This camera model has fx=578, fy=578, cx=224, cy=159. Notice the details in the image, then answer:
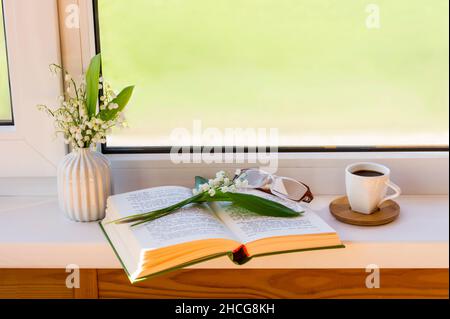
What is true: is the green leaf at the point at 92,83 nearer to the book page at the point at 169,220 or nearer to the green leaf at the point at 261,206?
the book page at the point at 169,220

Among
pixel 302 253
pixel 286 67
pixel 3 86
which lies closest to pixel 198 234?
pixel 302 253

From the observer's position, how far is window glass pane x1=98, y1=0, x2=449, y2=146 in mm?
1215

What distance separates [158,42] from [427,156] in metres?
0.62

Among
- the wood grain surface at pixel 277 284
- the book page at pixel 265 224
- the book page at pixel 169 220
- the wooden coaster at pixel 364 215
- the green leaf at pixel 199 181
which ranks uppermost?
the green leaf at pixel 199 181

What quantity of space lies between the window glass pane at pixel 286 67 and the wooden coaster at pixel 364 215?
0.17 meters

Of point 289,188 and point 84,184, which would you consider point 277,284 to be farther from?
point 84,184

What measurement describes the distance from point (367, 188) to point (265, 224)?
22 centimetres

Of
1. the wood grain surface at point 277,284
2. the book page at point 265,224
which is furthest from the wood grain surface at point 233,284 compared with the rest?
the book page at point 265,224

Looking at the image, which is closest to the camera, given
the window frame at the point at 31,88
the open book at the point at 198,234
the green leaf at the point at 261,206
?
the open book at the point at 198,234

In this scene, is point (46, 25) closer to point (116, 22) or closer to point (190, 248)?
point (116, 22)

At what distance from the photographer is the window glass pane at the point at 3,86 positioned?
47.2 inches

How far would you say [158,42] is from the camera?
1242mm

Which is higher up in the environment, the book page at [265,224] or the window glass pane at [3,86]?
the window glass pane at [3,86]
